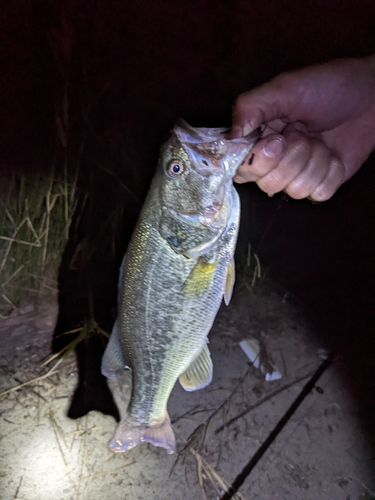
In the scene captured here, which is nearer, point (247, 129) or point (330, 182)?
point (247, 129)

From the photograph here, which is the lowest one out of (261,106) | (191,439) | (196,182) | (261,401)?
(191,439)

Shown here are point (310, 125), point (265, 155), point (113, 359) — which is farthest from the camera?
point (310, 125)

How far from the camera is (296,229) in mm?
2508

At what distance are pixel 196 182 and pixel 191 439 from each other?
1.90m

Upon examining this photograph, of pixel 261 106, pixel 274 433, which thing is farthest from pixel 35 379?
pixel 261 106

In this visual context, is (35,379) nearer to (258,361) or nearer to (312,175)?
(258,361)

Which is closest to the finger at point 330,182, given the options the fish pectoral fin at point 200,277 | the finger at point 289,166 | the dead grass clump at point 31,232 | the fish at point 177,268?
the finger at point 289,166

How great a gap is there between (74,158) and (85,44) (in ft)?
2.18

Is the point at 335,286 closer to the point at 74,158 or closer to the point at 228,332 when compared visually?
the point at 228,332

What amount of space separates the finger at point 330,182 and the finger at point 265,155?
0.33 meters

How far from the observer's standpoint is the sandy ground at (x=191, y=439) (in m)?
2.05

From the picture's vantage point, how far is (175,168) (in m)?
1.02

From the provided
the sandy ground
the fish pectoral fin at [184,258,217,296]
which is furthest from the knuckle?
the sandy ground

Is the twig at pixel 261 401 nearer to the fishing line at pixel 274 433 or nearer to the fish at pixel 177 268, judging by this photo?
the fishing line at pixel 274 433
